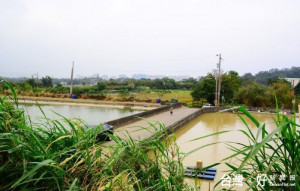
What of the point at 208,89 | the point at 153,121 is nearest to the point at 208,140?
the point at 153,121

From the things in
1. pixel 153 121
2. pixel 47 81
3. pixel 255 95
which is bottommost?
pixel 153 121

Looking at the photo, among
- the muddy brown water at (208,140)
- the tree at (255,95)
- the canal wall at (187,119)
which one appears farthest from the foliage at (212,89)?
the muddy brown water at (208,140)

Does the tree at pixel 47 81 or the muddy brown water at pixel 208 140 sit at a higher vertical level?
the tree at pixel 47 81

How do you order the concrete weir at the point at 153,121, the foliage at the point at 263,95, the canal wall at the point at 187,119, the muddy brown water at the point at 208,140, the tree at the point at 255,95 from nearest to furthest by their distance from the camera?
1. the muddy brown water at the point at 208,140
2. the concrete weir at the point at 153,121
3. the canal wall at the point at 187,119
4. the foliage at the point at 263,95
5. the tree at the point at 255,95

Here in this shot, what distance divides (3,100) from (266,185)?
1.47 m

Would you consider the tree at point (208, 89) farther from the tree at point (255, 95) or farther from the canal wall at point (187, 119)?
the canal wall at point (187, 119)

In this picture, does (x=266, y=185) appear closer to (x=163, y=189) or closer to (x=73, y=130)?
(x=163, y=189)

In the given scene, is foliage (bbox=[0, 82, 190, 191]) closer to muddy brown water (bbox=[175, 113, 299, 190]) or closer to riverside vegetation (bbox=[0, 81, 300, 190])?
riverside vegetation (bbox=[0, 81, 300, 190])

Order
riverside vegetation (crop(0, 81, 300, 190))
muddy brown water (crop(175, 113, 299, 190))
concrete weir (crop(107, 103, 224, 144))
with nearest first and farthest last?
1. riverside vegetation (crop(0, 81, 300, 190))
2. muddy brown water (crop(175, 113, 299, 190))
3. concrete weir (crop(107, 103, 224, 144))

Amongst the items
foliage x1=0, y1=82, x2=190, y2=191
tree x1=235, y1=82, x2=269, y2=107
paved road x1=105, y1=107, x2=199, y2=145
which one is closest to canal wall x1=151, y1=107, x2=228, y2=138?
paved road x1=105, y1=107, x2=199, y2=145

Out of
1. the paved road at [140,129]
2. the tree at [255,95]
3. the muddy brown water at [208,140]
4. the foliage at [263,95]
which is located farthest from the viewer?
the tree at [255,95]

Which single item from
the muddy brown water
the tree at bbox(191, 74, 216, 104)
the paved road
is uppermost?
the tree at bbox(191, 74, 216, 104)

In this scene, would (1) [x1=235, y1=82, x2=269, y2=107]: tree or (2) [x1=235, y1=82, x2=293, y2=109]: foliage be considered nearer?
(2) [x1=235, y1=82, x2=293, y2=109]: foliage

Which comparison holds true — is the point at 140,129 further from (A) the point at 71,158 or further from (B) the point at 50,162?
(B) the point at 50,162
